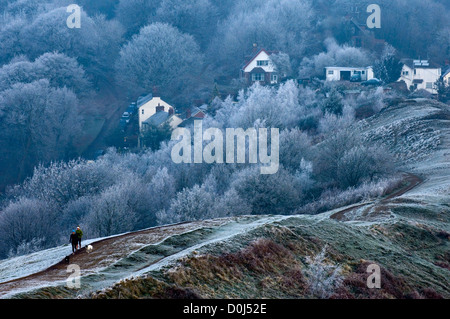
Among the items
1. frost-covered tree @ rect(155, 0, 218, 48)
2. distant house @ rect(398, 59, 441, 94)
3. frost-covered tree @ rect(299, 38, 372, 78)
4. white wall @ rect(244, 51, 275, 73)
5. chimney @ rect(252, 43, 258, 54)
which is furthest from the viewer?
frost-covered tree @ rect(155, 0, 218, 48)

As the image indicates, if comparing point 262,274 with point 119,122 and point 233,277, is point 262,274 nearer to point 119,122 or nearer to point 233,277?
point 233,277

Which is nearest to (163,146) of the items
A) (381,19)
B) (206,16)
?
(206,16)

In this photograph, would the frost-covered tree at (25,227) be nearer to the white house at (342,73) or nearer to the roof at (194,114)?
the roof at (194,114)

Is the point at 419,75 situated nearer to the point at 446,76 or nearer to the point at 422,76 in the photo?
the point at 422,76

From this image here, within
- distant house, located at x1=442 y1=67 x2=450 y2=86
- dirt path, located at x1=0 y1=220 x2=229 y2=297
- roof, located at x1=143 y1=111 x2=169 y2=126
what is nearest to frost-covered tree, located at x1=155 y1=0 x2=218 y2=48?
roof, located at x1=143 y1=111 x2=169 y2=126

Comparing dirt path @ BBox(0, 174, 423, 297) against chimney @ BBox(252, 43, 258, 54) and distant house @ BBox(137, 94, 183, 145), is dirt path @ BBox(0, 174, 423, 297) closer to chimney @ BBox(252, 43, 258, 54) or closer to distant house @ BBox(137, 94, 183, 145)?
distant house @ BBox(137, 94, 183, 145)
